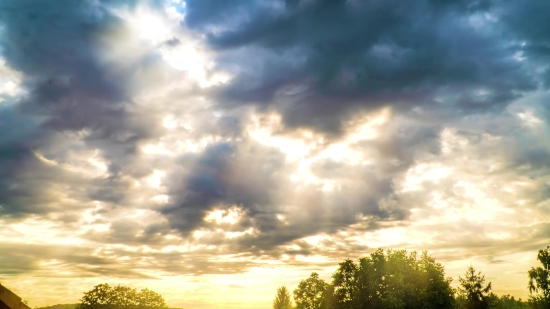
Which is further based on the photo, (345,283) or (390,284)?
(345,283)

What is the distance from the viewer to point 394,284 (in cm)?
6494

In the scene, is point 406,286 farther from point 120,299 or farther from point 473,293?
point 120,299

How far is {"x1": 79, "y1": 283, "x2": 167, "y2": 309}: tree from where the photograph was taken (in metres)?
86.2

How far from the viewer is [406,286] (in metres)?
63.5

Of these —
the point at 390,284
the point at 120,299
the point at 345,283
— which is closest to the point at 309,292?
the point at 345,283

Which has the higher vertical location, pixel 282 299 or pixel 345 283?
pixel 345 283

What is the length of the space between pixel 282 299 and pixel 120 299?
76.1 meters

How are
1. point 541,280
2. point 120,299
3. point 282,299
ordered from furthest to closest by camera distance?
point 282,299 < point 120,299 < point 541,280

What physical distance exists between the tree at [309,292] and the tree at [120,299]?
38787mm

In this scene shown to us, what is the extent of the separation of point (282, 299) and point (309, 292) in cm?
5699

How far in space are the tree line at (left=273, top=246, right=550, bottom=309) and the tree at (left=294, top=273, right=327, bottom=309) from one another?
21.1ft

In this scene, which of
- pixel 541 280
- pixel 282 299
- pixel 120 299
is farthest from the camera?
pixel 282 299

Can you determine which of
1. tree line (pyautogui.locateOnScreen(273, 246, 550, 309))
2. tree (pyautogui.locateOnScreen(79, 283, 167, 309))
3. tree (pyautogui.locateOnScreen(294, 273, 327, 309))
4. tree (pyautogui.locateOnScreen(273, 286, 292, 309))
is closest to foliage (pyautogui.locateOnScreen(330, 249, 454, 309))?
tree line (pyautogui.locateOnScreen(273, 246, 550, 309))

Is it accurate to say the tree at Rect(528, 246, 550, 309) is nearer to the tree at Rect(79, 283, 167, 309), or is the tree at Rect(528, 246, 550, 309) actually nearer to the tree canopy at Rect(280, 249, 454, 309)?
the tree canopy at Rect(280, 249, 454, 309)
